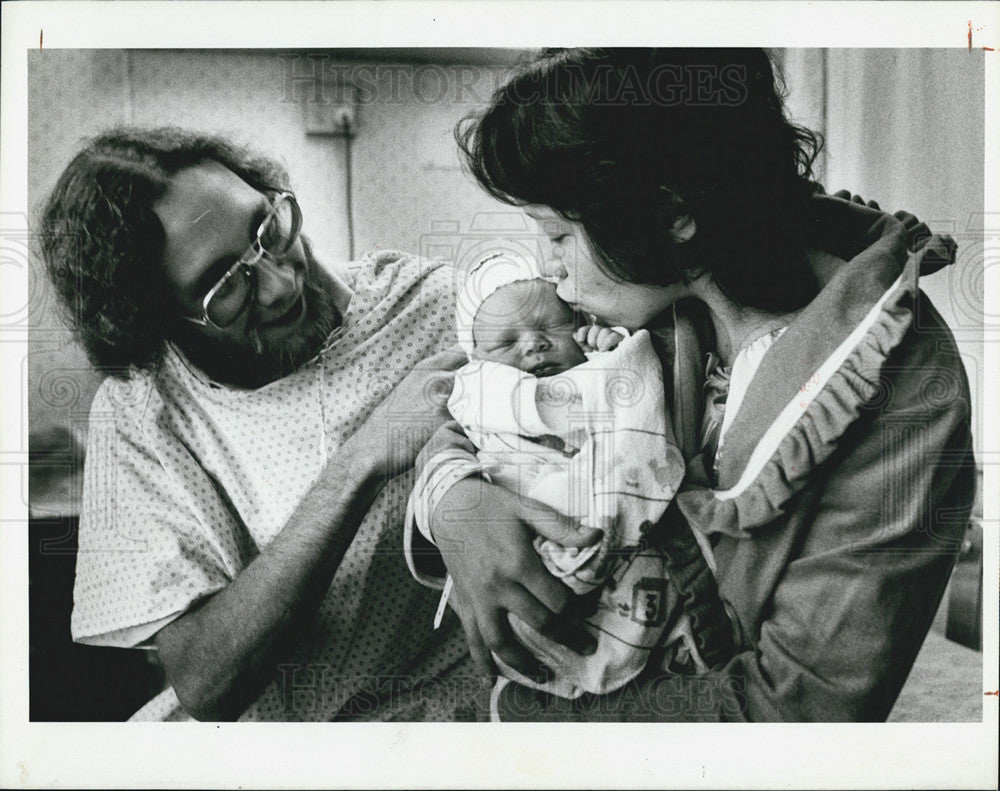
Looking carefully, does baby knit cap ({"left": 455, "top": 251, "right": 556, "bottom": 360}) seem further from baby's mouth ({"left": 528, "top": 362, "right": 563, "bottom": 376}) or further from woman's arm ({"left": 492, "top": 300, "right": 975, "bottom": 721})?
woman's arm ({"left": 492, "top": 300, "right": 975, "bottom": 721})

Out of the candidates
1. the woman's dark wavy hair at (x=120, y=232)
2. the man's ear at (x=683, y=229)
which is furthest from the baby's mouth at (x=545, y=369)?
the woman's dark wavy hair at (x=120, y=232)

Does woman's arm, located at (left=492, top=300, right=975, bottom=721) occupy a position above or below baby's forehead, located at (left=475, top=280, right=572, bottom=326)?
below

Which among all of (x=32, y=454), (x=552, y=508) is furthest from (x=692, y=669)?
(x=32, y=454)

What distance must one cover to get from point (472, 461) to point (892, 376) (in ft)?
2.74

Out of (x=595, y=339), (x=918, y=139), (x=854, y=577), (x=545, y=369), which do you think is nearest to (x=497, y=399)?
(x=545, y=369)

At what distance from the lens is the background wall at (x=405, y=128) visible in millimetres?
2076

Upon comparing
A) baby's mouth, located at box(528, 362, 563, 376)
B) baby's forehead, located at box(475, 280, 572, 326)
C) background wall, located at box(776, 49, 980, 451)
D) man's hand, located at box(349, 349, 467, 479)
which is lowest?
man's hand, located at box(349, 349, 467, 479)

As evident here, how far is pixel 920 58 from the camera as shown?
2109 mm

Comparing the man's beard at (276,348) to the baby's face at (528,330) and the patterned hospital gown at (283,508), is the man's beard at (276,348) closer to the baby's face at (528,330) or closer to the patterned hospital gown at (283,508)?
the patterned hospital gown at (283,508)

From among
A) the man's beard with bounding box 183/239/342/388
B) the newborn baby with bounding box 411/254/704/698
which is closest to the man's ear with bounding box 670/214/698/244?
the newborn baby with bounding box 411/254/704/698

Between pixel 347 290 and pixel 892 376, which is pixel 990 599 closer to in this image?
pixel 892 376

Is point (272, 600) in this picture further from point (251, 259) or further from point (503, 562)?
point (251, 259)

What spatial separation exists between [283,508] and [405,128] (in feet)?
2.63

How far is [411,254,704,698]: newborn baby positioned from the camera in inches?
78.8
